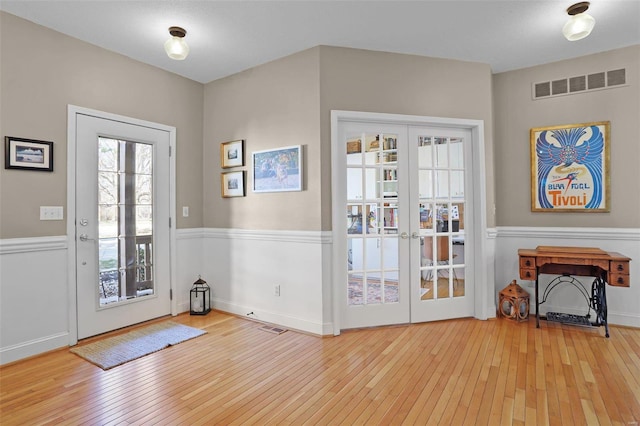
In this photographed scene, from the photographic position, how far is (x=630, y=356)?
261cm

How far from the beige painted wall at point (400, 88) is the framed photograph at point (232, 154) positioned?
104 centimetres

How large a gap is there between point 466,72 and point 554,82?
37.0 inches

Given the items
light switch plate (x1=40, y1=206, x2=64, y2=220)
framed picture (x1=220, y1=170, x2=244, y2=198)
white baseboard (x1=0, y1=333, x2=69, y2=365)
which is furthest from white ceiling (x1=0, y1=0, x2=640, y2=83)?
white baseboard (x1=0, y1=333, x2=69, y2=365)

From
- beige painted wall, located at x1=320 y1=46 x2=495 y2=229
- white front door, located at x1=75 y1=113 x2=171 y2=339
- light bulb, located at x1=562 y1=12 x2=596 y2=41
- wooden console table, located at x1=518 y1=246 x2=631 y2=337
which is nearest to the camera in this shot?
light bulb, located at x1=562 y1=12 x2=596 y2=41

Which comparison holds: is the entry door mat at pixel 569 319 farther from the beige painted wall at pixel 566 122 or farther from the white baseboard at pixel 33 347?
the white baseboard at pixel 33 347

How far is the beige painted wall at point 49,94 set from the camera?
8.57 feet

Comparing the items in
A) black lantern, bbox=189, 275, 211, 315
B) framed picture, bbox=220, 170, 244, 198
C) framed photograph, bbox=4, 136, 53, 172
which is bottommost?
black lantern, bbox=189, 275, 211, 315

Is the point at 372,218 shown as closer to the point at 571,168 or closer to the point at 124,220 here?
the point at 571,168

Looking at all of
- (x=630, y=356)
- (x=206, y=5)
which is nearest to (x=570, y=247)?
(x=630, y=356)

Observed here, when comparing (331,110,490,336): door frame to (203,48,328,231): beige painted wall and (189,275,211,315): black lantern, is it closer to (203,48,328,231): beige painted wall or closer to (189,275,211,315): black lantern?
(203,48,328,231): beige painted wall

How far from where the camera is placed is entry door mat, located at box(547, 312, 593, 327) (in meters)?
3.24

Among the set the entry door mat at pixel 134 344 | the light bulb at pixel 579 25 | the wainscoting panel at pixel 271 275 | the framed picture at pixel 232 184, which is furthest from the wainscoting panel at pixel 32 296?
the light bulb at pixel 579 25

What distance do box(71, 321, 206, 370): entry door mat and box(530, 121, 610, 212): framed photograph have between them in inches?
147

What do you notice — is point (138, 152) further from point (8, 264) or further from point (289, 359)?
point (289, 359)
